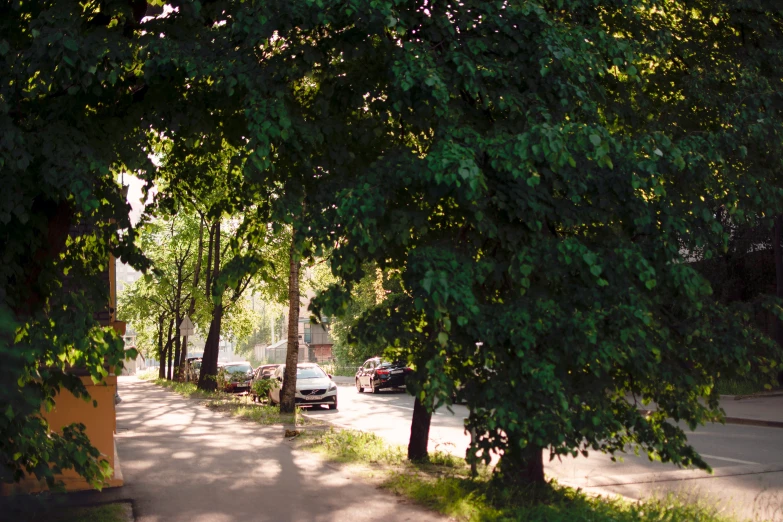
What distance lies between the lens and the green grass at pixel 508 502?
753 cm

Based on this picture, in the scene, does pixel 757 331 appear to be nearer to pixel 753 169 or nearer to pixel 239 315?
pixel 753 169

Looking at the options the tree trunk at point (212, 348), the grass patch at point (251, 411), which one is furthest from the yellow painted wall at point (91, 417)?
the tree trunk at point (212, 348)

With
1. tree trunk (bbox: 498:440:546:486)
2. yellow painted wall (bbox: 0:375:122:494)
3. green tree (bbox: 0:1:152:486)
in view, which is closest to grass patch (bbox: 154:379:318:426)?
yellow painted wall (bbox: 0:375:122:494)

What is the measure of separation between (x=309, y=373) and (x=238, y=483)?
1865cm

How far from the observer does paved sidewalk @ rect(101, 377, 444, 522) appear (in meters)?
9.01

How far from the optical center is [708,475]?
11398 millimetres

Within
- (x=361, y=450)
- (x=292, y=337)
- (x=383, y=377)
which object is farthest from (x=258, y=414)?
(x=383, y=377)

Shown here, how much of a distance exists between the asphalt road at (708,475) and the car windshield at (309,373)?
32.6ft

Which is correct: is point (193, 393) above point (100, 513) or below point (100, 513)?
below

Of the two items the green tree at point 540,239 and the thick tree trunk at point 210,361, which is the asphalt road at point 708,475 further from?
the thick tree trunk at point 210,361

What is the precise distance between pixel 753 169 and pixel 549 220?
7.89 feet

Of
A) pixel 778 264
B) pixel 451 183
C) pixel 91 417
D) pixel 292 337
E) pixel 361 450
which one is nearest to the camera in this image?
pixel 451 183

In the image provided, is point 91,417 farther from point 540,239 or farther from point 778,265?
point 778,265

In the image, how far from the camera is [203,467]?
504 inches
